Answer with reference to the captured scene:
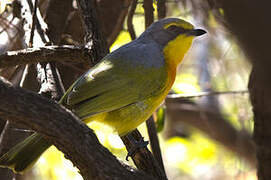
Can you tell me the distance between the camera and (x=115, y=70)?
3475 millimetres

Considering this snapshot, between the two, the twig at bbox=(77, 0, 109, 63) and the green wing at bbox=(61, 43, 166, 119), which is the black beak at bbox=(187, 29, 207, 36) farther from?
the twig at bbox=(77, 0, 109, 63)

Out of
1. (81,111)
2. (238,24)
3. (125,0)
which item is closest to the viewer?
(238,24)

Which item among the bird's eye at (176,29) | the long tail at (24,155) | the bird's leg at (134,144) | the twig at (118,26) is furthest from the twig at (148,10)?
the long tail at (24,155)

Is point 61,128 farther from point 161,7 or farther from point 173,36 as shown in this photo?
point 161,7

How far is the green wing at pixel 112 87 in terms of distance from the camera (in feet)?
10.4

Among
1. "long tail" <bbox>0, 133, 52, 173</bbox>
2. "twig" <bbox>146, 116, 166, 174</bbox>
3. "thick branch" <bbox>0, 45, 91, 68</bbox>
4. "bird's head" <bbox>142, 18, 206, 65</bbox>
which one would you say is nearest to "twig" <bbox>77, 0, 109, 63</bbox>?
"thick branch" <bbox>0, 45, 91, 68</bbox>

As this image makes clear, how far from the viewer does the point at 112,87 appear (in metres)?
3.38

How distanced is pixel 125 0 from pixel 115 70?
2.18 m

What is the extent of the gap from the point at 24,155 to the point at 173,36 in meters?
1.86

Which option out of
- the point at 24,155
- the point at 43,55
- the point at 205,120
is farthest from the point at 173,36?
the point at 205,120

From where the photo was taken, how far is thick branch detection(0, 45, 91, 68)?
356cm

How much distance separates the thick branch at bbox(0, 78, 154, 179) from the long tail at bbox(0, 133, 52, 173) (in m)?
0.46

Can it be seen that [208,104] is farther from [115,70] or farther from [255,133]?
[115,70]

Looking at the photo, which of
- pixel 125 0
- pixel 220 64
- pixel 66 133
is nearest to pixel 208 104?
pixel 220 64
